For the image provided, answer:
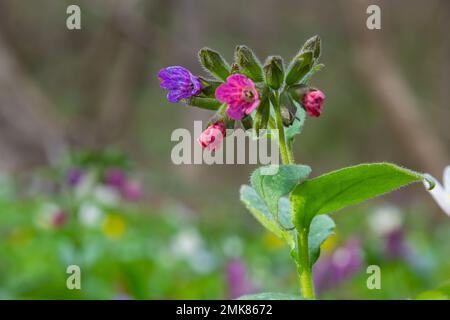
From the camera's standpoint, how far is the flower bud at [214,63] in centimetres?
74

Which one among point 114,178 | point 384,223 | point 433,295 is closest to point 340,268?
point 114,178

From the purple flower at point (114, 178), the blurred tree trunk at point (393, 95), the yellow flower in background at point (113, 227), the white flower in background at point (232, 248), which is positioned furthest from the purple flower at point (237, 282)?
the blurred tree trunk at point (393, 95)

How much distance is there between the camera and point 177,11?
8.41 metres

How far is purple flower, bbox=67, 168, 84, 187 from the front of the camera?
1.79 metres

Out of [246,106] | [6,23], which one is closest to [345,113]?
[6,23]

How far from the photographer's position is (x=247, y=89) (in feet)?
2.19

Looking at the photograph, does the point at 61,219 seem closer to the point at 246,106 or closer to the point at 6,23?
the point at 246,106

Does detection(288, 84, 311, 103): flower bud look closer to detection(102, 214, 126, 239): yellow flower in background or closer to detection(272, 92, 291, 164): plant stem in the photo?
detection(272, 92, 291, 164): plant stem

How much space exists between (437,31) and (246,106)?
356 inches

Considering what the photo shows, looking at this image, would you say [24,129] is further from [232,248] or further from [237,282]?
[237,282]

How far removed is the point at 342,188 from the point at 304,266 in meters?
0.08

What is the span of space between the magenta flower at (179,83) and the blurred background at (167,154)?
2.69 ft

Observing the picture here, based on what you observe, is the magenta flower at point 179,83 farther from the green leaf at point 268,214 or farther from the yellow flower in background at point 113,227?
the yellow flower in background at point 113,227

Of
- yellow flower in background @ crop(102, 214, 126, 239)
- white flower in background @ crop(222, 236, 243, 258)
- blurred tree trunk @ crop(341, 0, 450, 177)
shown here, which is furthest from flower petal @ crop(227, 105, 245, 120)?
blurred tree trunk @ crop(341, 0, 450, 177)
